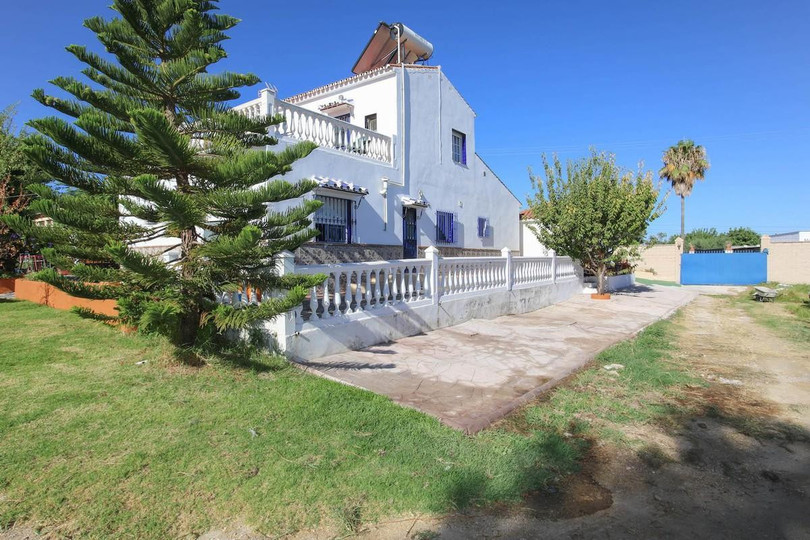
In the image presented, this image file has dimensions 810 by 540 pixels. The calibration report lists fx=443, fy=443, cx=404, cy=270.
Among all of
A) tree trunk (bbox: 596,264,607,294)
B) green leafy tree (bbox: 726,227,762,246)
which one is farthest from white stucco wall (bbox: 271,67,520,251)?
green leafy tree (bbox: 726,227,762,246)

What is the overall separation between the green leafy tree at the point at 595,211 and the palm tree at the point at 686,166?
64.6 ft

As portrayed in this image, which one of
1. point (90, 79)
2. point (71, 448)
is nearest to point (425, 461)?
point (71, 448)

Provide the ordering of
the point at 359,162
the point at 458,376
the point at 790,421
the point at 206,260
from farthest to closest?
1. the point at 359,162
2. the point at 458,376
3. the point at 206,260
4. the point at 790,421

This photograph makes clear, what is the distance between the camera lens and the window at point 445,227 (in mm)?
14586

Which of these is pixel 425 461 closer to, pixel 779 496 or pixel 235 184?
pixel 779 496

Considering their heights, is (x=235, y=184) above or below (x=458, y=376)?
above

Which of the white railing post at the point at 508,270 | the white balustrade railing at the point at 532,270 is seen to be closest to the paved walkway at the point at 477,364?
the white railing post at the point at 508,270

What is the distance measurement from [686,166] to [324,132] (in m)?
30.3

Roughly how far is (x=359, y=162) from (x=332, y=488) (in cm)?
959

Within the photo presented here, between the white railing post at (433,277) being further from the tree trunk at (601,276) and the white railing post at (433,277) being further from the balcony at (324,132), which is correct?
the tree trunk at (601,276)

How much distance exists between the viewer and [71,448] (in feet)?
11.0

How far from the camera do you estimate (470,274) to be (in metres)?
10.1

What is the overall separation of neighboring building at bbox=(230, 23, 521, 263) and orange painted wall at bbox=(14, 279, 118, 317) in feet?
12.6

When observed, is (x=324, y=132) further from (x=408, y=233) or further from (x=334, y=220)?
(x=408, y=233)
